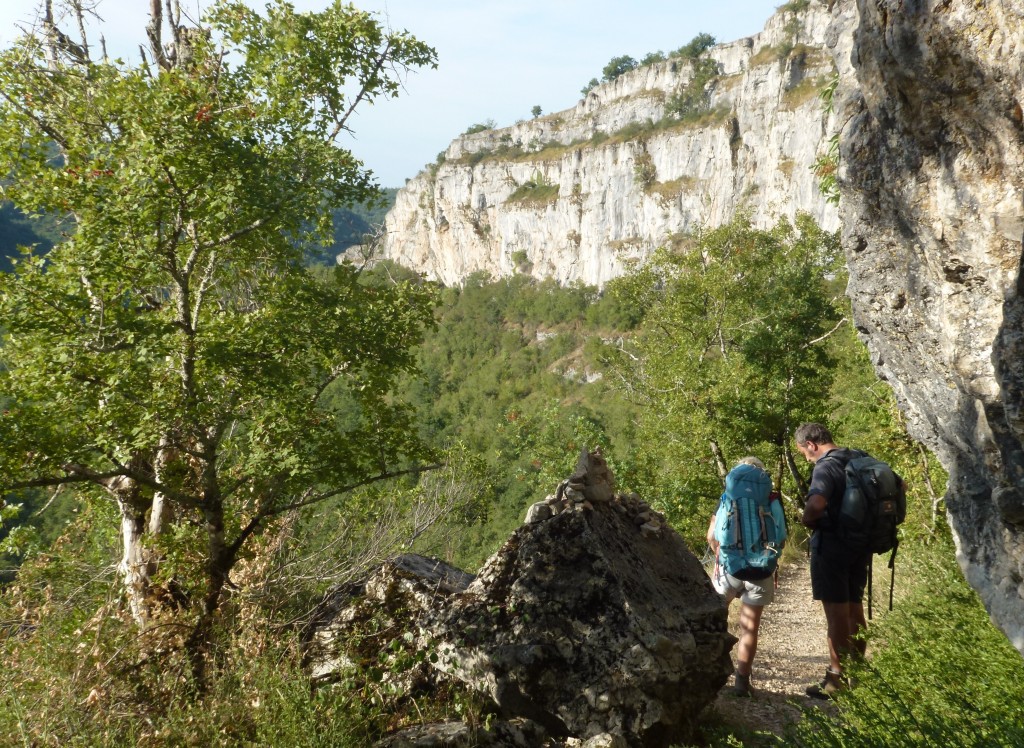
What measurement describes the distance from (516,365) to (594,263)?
17.3 meters

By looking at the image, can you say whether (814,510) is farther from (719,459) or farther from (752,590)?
(719,459)

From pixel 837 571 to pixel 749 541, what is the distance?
1.67 feet

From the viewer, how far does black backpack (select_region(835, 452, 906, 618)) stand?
3828 mm

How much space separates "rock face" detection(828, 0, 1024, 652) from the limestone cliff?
4467 centimetres

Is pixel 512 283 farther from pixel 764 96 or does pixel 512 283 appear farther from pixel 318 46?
pixel 318 46

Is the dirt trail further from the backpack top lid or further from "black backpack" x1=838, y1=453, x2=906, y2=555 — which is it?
the backpack top lid

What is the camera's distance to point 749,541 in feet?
13.6

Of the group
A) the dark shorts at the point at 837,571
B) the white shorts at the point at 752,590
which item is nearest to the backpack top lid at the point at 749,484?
the dark shorts at the point at 837,571

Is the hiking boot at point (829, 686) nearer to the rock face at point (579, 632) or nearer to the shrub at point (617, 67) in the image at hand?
the rock face at point (579, 632)

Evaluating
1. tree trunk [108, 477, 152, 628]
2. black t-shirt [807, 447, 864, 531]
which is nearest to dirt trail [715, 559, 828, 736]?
black t-shirt [807, 447, 864, 531]

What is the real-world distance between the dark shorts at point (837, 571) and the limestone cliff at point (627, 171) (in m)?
44.9

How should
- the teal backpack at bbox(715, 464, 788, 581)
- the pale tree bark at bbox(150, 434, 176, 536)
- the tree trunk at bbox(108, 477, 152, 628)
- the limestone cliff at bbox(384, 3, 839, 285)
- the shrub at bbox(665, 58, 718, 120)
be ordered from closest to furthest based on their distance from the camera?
the teal backpack at bbox(715, 464, 788, 581) → the tree trunk at bbox(108, 477, 152, 628) → the pale tree bark at bbox(150, 434, 176, 536) → the limestone cliff at bbox(384, 3, 839, 285) → the shrub at bbox(665, 58, 718, 120)

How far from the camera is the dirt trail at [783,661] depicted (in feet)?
12.9

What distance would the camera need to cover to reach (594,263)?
72.5 meters
